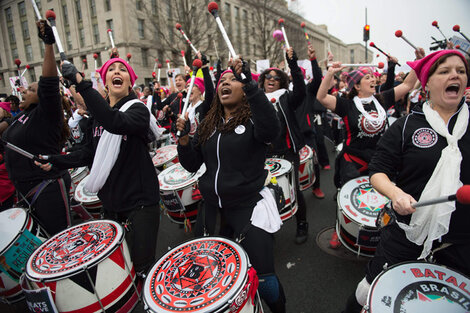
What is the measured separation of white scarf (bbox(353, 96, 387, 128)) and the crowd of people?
12 millimetres

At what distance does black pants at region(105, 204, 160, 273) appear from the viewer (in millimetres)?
2262

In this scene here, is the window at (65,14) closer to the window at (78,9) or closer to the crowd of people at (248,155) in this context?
the window at (78,9)

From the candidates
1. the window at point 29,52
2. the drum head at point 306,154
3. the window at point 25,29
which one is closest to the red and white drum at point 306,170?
the drum head at point 306,154

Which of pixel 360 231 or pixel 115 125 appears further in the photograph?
pixel 360 231

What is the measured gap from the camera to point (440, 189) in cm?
153

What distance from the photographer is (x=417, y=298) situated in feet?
4.52

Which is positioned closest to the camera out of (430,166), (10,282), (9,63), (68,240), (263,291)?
(430,166)

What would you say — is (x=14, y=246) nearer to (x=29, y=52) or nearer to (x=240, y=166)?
(x=240, y=166)

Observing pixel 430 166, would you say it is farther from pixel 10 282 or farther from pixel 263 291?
pixel 10 282

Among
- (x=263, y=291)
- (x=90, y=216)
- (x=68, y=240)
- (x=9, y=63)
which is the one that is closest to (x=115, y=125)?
(x=68, y=240)

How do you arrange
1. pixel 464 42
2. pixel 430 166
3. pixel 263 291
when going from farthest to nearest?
pixel 464 42
pixel 263 291
pixel 430 166

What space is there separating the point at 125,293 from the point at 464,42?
6479 millimetres

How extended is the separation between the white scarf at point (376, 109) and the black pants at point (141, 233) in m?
2.53

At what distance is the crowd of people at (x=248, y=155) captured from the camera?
1606 millimetres
